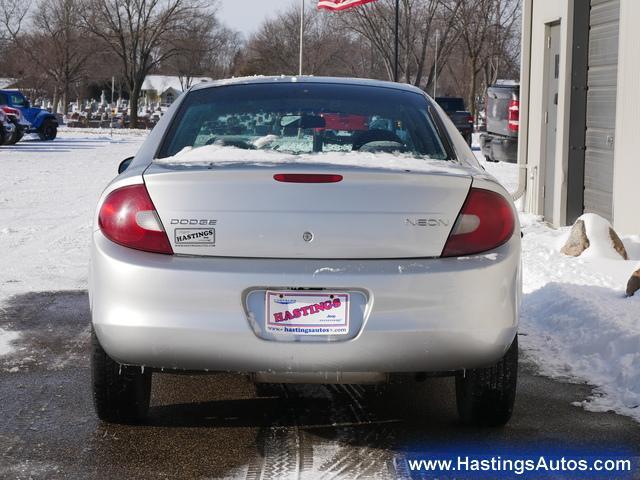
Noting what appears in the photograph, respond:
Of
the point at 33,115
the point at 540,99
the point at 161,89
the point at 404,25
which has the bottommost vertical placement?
the point at 33,115

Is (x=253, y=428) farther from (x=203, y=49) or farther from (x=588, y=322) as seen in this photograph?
(x=203, y=49)

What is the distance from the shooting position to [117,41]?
65.9m

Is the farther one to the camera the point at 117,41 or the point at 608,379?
the point at 117,41

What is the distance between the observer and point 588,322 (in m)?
6.55

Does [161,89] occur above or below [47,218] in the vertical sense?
above

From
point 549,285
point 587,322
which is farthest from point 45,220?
point 587,322

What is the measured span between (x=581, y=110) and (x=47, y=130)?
28673 mm

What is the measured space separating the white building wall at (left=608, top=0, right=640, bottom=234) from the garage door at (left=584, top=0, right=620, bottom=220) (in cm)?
36

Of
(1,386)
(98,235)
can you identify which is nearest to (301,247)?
(98,235)

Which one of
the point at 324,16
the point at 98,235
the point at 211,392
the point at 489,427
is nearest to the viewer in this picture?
the point at 98,235

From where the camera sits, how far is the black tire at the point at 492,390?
4438mm

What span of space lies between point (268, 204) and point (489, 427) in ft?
4.62

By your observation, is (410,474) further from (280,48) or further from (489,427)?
(280,48)

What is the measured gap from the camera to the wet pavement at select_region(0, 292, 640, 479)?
13.5 feet
